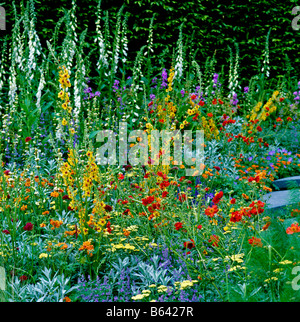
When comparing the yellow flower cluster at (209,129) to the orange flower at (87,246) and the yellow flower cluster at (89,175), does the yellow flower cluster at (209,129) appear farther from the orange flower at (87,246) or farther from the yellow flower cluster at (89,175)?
the orange flower at (87,246)

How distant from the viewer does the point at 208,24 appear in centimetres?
743

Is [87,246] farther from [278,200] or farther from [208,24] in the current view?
[208,24]

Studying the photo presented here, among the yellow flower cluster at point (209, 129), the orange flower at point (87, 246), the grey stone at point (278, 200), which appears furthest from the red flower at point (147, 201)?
the yellow flower cluster at point (209, 129)

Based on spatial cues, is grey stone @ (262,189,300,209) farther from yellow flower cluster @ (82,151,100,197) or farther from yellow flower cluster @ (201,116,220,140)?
yellow flower cluster @ (82,151,100,197)

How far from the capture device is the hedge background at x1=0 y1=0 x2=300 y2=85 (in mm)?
6586

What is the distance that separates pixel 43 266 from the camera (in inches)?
107

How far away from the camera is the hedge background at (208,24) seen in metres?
6.59

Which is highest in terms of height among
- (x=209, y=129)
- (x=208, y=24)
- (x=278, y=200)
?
(x=208, y=24)

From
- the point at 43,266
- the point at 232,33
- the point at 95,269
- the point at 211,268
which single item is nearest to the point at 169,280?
the point at 211,268

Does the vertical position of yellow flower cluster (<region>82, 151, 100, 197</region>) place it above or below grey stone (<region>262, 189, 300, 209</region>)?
above

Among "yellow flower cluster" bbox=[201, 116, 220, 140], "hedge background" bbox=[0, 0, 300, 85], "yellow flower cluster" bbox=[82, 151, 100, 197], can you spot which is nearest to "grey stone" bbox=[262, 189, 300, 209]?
"yellow flower cluster" bbox=[201, 116, 220, 140]

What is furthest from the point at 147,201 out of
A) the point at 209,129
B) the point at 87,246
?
the point at 209,129
